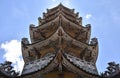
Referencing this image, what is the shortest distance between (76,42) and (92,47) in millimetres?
1430

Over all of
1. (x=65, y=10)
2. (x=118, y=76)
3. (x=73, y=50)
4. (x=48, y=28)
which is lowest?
(x=118, y=76)

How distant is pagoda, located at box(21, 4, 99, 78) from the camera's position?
2606 cm

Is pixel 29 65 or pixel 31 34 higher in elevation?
pixel 31 34

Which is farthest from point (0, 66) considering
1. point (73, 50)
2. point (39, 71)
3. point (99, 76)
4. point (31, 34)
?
point (31, 34)

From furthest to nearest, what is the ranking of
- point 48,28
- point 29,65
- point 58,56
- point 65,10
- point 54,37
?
point 65,10 → point 48,28 → point 54,37 → point 29,65 → point 58,56

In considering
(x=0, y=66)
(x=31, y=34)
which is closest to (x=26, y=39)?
(x=31, y=34)

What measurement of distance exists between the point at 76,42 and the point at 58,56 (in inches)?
363

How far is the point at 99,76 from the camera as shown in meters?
26.3

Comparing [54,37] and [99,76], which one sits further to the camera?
[54,37]

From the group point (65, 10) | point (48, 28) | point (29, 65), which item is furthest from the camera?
point (65, 10)

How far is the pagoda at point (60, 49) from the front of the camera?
26062 mm

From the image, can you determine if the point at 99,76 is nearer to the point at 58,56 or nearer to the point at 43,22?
the point at 58,56

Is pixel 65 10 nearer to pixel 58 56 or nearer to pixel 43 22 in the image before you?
pixel 43 22

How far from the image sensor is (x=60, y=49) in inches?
1040
